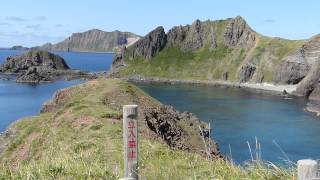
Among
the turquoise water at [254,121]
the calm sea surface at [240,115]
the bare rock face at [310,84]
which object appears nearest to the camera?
the turquoise water at [254,121]

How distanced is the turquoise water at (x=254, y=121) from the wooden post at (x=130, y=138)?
4617 centimetres

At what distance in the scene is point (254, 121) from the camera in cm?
11225

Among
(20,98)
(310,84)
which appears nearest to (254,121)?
(20,98)

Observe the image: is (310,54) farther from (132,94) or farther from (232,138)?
(132,94)

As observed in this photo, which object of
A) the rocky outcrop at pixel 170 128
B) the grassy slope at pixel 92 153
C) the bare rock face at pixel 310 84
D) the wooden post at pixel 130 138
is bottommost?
the bare rock face at pixel 310 84

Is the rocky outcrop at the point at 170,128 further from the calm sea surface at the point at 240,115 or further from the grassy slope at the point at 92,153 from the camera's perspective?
the calm sea surface at the point at 240,115

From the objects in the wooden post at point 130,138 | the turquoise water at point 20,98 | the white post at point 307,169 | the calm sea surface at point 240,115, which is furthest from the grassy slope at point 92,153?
the turquoise water at point 20,98

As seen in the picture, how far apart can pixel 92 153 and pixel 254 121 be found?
96.2 metres

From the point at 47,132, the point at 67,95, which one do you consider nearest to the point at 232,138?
the point at 67,95

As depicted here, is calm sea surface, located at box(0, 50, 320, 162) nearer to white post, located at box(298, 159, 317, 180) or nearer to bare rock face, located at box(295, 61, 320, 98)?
bare rock face, located at box(295, 61, 320, 98)

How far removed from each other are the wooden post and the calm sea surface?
167 ft

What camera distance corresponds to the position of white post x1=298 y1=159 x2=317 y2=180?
7.02 metres

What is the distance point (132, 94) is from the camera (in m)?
41.3

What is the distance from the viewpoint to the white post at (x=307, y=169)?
702 centimetres
